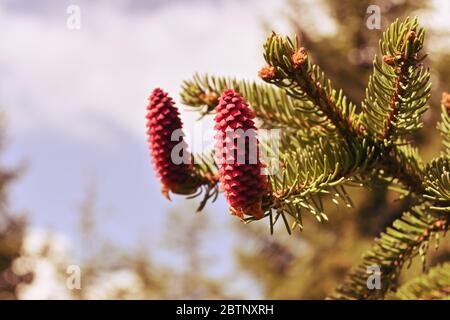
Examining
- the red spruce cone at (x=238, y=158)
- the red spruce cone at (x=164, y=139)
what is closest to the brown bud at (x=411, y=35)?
the red spruce cone at (x=238, y=158)

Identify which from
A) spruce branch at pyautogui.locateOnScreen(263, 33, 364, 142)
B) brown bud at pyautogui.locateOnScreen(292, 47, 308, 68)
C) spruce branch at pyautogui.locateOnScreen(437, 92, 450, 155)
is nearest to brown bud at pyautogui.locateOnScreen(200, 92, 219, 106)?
spruce branch at pyautogui.locateOnScreen(263, 33, 364, 142)

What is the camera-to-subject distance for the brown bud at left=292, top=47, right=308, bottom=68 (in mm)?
1146

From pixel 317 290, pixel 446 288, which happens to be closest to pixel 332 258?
pixel 317 290

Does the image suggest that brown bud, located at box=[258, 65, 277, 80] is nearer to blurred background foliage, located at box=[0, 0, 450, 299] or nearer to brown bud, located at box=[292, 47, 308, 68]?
brown bud, located at box=[292, 47, 308, 68]

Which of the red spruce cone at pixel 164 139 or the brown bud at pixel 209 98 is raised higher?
the brown bud at pixel 209 98

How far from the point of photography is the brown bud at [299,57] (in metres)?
1.15

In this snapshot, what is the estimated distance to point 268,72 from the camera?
1.18 meters

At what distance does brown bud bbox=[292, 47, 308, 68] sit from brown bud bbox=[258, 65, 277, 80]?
5cm

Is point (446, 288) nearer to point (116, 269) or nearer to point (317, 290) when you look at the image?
point (317, 290)

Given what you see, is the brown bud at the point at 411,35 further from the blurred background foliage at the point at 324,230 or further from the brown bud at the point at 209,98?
the blurred background foliage at the point at 324,230

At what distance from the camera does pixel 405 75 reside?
1.15 meters

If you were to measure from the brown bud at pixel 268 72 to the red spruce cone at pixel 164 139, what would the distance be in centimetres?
28

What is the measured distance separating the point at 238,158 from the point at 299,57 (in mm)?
257

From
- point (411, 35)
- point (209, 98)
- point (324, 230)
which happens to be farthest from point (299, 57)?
point (324, 230)
